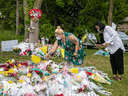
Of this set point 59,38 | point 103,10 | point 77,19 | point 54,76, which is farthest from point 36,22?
point 54,76

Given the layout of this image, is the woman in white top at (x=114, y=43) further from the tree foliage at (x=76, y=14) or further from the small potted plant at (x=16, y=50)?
the tree foliage at (x=76, y=14)

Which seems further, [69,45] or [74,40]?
[69,45]

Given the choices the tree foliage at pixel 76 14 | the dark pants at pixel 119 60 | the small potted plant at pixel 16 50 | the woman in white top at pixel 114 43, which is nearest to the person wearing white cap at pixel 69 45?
the woman in white top at pixel 114 43

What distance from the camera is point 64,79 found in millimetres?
4309

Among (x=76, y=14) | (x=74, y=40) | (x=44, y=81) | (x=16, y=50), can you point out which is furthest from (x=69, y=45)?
(x=76, y=14)

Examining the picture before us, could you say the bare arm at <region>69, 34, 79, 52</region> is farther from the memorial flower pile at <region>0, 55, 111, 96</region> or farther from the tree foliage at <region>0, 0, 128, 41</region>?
the tree foliage at <region>0, 0, 128, 41</region>

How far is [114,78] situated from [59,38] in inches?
84.3

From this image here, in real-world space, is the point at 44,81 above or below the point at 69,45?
below

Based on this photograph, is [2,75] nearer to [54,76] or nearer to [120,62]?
[54,76]

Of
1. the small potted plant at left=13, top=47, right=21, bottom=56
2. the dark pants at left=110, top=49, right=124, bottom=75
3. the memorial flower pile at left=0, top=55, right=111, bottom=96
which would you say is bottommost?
the memorial flower pile at left=0, top=55, right=111, bottom=96

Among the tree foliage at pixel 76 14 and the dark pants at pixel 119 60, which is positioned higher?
the tree foliage at pixel 76 14

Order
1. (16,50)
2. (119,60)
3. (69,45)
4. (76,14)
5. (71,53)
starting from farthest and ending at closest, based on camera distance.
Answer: (76,14) < (16,50) < (119,60) < (71,53) < (69,45)

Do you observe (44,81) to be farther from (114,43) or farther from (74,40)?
(114,43)

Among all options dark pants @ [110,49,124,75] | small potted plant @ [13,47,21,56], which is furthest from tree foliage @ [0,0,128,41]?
dark pants @ [110,49,124,75]
